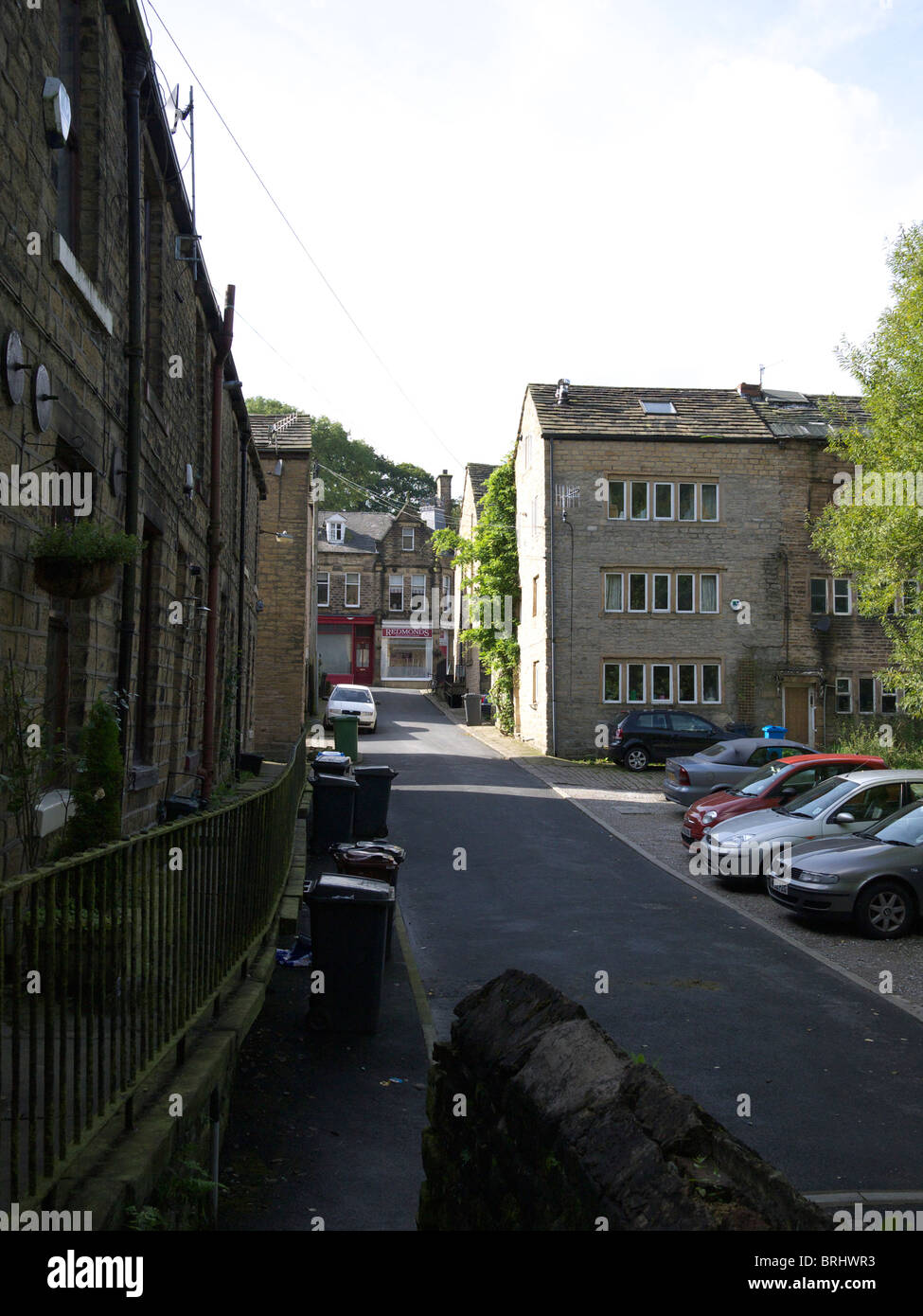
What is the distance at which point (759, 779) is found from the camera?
674 inches

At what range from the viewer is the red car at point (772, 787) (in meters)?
16.4

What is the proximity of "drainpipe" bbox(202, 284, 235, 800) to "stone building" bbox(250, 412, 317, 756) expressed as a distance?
14.1 m

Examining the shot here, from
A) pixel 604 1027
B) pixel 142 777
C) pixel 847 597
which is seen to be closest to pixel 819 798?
pixel 604 1027

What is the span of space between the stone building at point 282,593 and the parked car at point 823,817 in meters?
17.2

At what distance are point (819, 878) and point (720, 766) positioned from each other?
8.59 m

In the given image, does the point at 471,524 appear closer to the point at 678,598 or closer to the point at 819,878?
the point at 678,598

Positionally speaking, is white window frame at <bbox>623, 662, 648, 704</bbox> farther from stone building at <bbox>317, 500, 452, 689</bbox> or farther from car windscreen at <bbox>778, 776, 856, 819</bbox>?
stone building at <bbox>317, 500, 452, 689</bbox>

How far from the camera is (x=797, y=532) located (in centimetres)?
3231

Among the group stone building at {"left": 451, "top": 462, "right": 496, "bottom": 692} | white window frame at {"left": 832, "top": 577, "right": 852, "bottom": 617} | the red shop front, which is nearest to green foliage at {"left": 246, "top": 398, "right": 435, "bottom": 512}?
the red shop front

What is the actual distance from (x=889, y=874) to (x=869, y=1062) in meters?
4.46

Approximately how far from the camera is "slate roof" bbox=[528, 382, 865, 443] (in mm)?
32094

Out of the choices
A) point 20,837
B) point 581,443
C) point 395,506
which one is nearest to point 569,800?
point 581,443

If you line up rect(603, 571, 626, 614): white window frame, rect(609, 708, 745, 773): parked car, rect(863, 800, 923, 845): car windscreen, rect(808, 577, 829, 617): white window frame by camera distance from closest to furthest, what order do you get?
rect(863, 800, 923, 845): car windscreen → rect(609, 708, 745, 773): parked car → rect(603, 571, 626, 614): white window frame → rect(808, 577, 829, 617): white window frame
